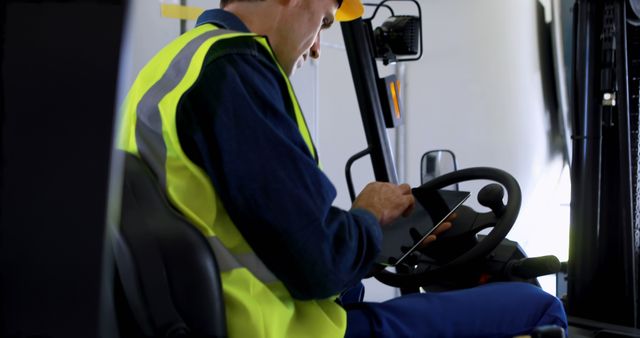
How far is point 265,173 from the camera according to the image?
913mm

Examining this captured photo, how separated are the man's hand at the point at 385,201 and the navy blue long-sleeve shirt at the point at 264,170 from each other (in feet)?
0.66

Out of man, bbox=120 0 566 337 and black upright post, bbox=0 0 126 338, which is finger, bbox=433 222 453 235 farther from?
black upright post, bbox=0 0 126 338

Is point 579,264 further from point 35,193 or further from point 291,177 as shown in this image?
point 35,193

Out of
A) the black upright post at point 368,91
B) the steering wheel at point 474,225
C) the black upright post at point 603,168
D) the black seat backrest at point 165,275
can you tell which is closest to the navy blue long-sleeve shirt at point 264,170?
the black seat backrest at point 165,275

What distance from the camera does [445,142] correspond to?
4.25 meters

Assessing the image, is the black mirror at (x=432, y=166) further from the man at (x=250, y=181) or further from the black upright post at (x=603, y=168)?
the man at (x=250, y=181)

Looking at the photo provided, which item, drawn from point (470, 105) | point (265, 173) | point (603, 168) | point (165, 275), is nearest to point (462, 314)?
point (265, 173)

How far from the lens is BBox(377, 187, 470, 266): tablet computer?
4.35ft

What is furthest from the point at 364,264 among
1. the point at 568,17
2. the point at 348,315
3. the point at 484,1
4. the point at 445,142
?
the point at 568,17

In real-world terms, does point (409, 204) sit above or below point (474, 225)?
above

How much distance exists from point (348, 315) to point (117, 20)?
98 cm

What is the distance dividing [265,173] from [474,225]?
84 cm

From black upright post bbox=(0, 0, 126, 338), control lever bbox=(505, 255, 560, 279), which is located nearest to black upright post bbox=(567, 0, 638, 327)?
control lever bbox=(505, 255, 560, 279)

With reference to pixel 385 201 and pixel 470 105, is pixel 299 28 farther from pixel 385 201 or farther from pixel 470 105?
pixel 470 105
